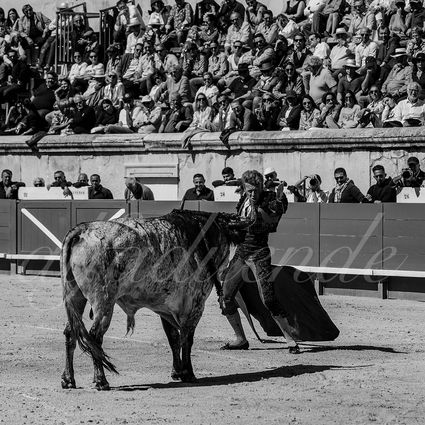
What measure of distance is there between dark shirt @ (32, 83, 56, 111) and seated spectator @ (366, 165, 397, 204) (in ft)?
25.3

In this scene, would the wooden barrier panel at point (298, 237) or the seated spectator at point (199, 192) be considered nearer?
the wooden barrier panel at point (298, 237)

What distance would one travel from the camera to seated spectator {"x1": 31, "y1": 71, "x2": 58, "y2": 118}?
73.4 feet

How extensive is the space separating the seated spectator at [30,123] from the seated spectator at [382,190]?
7.81 meters

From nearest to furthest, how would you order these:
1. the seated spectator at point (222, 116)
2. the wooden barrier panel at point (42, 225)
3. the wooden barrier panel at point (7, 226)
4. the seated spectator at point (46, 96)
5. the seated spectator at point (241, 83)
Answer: the seated spectator at point (222, 116)
the seated spectator at point (241, 83)
the wooden barrier panel at point (42, 225)
the wooden barrier panel at point (7, 226)
the seated spectator at point (46, 96)

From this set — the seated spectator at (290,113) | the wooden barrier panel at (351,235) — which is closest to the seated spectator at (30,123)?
the seated spectator at (290,113)

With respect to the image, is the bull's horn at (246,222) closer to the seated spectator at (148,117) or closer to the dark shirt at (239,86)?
the dark shirt at (239,86)

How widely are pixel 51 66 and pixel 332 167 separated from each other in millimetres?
8050

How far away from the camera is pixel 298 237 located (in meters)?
17.3

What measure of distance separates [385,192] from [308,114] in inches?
96.0

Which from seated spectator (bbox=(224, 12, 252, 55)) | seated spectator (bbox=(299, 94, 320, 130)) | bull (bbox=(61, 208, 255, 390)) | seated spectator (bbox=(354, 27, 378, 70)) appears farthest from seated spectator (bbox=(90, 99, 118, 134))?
bull (bbox=(61, 208, 255, 390))

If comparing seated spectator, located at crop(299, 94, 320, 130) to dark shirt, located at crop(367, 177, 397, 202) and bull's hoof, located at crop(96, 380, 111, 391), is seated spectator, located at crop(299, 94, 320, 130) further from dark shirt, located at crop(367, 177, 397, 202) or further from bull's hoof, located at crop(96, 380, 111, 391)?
bull's hoof, located at crop(96, 380, 111, 391)

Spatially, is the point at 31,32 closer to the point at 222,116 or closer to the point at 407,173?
the point at 222,116

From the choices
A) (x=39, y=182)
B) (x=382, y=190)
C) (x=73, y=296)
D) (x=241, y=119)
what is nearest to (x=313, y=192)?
(x=382, y=190)

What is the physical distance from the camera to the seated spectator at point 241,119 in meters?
19.0
